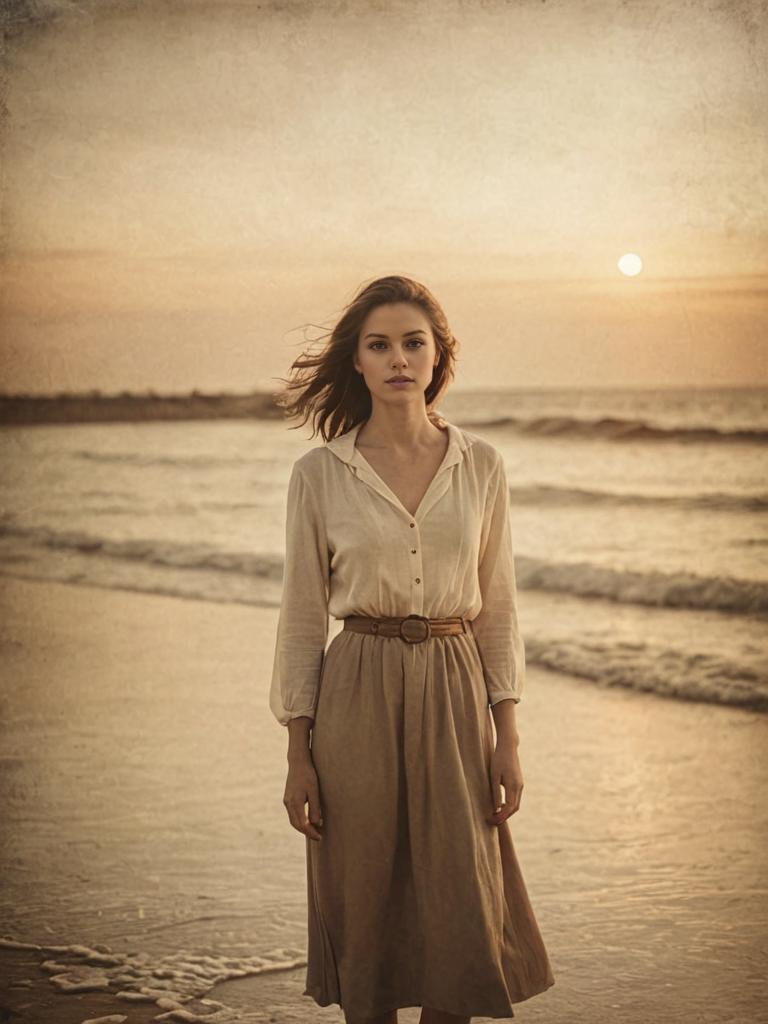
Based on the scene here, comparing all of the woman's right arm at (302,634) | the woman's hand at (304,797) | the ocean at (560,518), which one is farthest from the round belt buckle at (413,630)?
the ocean at (560,518)

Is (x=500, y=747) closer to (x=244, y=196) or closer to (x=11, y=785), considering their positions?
(x=11, y=785)

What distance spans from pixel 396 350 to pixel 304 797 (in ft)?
2.52

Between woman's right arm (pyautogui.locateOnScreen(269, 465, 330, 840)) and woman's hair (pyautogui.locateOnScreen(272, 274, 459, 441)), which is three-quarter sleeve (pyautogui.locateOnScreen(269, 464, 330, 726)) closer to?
woman's right arm (pyautogui.locateOnScreen(269, 465, 330, 840))

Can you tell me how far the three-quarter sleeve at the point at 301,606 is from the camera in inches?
84.0

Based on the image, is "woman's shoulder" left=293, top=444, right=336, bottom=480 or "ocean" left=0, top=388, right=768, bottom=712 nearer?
"woman's shoulder" left=293, top=444, right=336, bottom=480

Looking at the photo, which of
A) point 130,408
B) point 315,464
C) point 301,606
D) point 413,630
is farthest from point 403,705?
point 130,408

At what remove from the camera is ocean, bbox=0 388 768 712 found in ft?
21.2

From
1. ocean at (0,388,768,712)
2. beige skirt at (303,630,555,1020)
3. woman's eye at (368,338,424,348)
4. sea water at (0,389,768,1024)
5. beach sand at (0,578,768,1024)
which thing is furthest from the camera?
ocean at (0,388,768,712)

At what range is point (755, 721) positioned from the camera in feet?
16.9

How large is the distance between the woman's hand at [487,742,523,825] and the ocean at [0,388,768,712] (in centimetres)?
352

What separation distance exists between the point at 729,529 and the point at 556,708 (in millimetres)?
3982

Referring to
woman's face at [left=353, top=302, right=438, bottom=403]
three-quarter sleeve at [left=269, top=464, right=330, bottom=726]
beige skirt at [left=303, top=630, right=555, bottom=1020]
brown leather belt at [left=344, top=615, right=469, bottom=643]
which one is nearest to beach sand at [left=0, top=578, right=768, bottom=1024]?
beige skirt at [left=303, top=630, right=555, bottom=1020]

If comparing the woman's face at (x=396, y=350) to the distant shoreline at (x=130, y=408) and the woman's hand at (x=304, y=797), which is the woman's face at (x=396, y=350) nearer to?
the woman's hand at (x=304, y=797)

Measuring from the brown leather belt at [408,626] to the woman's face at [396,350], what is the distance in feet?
1.24
